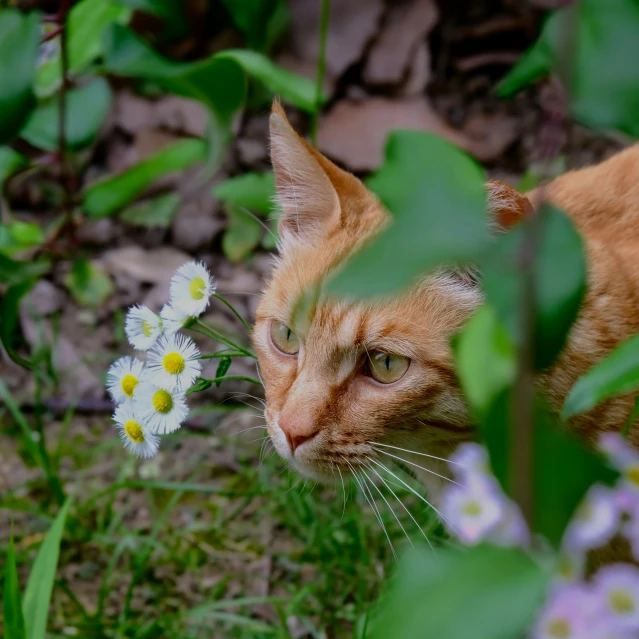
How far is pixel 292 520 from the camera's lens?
196cm

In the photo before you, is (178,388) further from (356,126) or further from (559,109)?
(356,126)

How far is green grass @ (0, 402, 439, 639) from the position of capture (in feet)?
5.74

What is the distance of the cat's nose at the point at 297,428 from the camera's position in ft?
4.46

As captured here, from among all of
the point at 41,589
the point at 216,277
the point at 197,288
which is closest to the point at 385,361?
the point at 197,288

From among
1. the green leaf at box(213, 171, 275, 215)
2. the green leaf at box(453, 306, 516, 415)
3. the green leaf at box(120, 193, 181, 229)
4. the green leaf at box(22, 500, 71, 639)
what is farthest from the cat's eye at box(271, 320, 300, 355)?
the green leaf at box(120, 193, 181, 229)

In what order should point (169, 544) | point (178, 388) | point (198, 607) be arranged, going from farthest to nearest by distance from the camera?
point (169, 544), point (198, 607), point (178, 388)

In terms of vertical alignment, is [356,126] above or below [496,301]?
below

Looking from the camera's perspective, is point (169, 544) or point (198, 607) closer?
point (198, 607)

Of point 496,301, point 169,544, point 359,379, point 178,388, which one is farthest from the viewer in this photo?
point 169,544

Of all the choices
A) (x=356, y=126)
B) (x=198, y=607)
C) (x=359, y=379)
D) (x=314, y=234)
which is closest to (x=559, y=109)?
(x=359, y=379)

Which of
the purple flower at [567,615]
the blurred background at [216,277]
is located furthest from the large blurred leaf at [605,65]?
the blurred background at [216,277]

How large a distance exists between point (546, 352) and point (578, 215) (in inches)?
43.1

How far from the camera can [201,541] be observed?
1.98 meters

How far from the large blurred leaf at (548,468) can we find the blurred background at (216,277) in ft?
2.84
